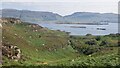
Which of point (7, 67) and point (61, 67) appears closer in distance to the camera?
point (61, 67)

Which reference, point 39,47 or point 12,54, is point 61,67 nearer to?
point 12,54

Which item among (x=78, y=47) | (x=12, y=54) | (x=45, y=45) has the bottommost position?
(x=78, y=47)

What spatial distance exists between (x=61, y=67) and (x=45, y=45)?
10193 cm

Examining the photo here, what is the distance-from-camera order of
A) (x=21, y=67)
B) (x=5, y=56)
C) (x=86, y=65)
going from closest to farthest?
(x=86, y=65), (x=21, y=67), (x=5, y=56)

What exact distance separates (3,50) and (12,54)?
3806 millimetres

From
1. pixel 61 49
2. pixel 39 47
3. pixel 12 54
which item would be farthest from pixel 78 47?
pixel 12 54

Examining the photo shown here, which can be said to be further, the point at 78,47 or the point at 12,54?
the point at 78,47

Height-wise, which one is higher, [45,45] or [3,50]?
[3,50]

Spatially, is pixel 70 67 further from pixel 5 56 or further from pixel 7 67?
pixel 5 56

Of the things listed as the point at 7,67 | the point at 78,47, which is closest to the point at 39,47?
the point at 78,47

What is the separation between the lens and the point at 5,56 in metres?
77.1

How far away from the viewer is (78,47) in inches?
6033

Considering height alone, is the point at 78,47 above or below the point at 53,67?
below

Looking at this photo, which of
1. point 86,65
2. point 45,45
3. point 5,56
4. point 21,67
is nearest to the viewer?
point 86,65
